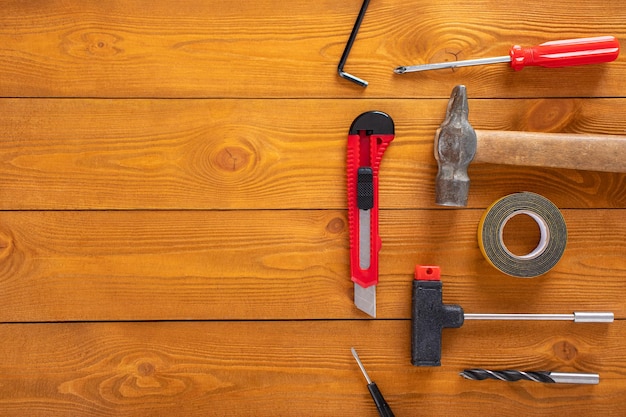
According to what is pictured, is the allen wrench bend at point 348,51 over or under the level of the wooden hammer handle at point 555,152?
over

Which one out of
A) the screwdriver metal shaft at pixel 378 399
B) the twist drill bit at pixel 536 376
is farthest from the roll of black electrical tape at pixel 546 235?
the screwdriver metal shaft at pixel 378 399

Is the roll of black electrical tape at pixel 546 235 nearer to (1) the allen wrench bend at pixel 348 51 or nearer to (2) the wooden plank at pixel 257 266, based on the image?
(2) the wooden plank at pixel 257 266

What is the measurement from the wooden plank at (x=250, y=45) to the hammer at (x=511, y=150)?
114mm

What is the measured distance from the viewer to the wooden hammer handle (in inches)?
34.9

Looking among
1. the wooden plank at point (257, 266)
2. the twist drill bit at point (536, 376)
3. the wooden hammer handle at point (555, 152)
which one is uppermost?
the wooden hammer handle at point (555, 152)

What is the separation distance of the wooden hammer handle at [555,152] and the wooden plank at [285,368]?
34 centimetres

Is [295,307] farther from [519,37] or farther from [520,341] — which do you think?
[519,37]

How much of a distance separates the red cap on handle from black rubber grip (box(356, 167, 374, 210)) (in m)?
0.37

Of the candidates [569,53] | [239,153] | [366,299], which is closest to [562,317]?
[366,299]

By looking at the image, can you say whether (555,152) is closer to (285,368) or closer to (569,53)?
(569,53)

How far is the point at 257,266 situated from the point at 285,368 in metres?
0.22

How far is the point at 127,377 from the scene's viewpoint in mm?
962

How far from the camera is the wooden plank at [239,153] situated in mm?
949

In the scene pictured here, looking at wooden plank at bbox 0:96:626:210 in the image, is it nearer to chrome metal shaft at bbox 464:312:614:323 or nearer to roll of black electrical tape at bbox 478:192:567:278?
roll of black electrical tape at bbox 478:192:567:278
